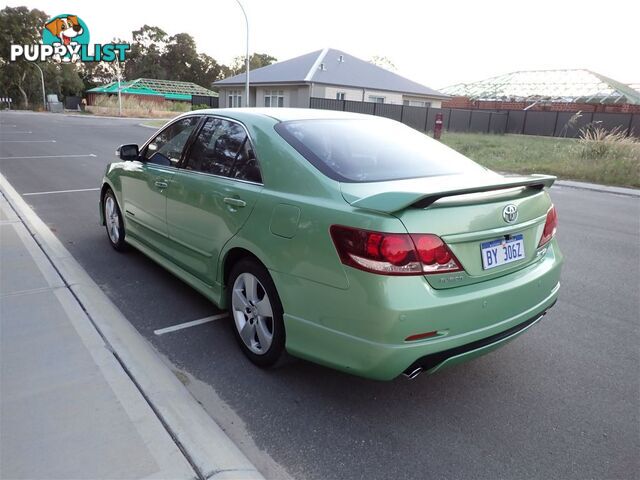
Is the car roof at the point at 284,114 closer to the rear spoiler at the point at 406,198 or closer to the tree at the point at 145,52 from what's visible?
the rear spoiler at the point at 406,198

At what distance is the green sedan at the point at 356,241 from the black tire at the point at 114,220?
1.61 m

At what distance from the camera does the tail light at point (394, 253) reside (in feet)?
8.25

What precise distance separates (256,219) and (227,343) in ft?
3.64

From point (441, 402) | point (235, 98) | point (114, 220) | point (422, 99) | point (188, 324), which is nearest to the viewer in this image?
point (441, 402)

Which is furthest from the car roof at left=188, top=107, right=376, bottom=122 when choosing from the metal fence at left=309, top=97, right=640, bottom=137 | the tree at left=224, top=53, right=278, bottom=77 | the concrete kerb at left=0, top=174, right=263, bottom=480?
the tree at left=224, top=53, right=278, bottom=77

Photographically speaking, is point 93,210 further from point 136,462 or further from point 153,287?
point 136,462

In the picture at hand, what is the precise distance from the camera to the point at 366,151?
3510 millimetres

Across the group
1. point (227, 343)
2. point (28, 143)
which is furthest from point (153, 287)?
point (28, 143)

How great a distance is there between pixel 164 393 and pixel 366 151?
1.98 metres

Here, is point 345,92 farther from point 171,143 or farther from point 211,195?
point 211,195

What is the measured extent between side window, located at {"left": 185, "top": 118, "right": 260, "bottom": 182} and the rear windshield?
32 centimetres

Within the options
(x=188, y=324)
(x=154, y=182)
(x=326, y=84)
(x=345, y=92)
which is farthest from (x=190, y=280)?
(x=345, y=92)

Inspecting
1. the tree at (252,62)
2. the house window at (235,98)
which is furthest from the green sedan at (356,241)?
the tree at (252,62)

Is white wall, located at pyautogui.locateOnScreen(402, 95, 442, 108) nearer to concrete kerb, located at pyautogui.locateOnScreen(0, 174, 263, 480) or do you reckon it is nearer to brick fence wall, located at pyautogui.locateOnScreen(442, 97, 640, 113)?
brick fence wall, located at pyautogui.locateOnScreen(442, 97, 640, 113)
